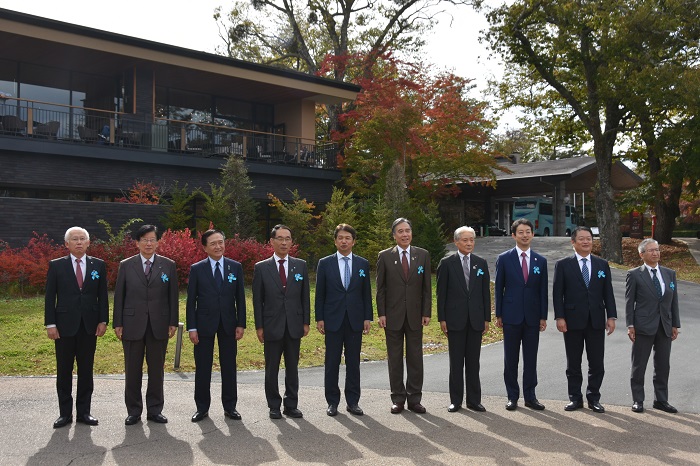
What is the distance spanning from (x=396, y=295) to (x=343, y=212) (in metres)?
13.9

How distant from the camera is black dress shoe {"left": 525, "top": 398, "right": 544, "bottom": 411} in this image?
7.23m

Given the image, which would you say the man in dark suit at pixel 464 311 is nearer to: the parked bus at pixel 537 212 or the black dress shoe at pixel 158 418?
the black dress shoe at pixel 158 418

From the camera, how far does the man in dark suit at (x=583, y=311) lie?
24.0 feet

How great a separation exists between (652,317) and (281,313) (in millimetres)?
4069

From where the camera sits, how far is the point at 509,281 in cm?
750

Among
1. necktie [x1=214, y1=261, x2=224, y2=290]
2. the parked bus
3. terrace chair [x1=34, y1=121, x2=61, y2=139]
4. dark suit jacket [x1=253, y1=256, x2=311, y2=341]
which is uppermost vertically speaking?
terrace chair [x1=34, y1=121, x2=61, y2=139]

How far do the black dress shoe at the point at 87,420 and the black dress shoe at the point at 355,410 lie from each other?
2541mm

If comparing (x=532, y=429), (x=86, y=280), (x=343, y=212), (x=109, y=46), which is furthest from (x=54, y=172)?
(x=532, y=429)

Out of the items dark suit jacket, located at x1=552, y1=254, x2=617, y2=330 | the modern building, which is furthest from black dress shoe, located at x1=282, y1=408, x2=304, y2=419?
the modern building

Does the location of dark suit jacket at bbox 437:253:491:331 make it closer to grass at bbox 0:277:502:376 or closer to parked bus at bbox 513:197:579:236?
grass at bbox 0:277:502:376

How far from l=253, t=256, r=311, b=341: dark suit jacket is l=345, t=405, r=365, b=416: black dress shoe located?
0.93m

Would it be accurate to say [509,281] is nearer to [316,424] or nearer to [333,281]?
[333,281]

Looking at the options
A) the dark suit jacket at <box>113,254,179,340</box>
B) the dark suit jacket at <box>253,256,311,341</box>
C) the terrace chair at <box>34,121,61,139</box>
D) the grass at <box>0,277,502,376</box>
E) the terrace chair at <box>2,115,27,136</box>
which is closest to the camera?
the dark suit jacket at <box>113,254,179,340</box>

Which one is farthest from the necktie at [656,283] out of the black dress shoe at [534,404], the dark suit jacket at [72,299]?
the dark suit jacket at [72,299]
